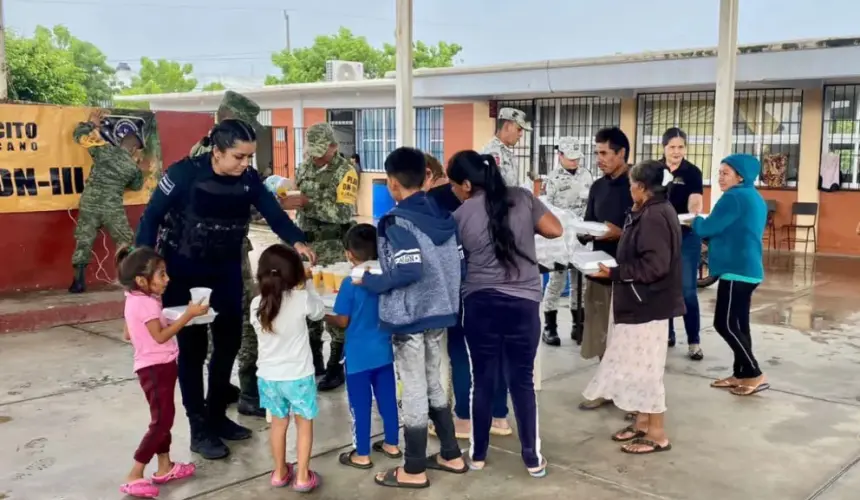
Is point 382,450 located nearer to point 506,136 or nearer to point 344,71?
point 506,136

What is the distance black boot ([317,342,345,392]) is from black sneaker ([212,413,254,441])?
2.86 feet

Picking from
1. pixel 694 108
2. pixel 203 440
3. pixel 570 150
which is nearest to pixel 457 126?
pixel 694 108

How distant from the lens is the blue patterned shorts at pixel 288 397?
3572 mm

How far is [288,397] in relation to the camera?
3574 millimetres

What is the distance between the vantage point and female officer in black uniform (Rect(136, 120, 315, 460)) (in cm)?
388

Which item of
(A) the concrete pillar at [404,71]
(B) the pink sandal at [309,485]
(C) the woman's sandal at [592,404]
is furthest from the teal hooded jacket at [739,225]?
(A) the concrete pillar at [404,71]

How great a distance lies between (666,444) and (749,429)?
642 mm

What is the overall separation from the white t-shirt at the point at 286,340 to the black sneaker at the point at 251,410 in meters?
1.25

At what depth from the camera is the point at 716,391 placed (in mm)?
5207

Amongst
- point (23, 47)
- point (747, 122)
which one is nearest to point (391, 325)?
point (747, 122)

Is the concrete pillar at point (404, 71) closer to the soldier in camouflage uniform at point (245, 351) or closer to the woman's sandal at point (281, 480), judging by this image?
the soldier in camouflage uniform at point (245, 351)

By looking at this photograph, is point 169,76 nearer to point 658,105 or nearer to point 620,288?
point 658,105

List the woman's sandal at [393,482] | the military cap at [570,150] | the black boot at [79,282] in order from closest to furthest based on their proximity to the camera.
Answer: the woman's sandal at [393,482], the military cap at [570,150], the black boot at [79,282]

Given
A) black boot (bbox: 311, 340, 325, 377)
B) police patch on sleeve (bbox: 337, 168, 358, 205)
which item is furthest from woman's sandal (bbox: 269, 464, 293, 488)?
police patch on sleeve (bbox: 337, 168, 358, 205)
